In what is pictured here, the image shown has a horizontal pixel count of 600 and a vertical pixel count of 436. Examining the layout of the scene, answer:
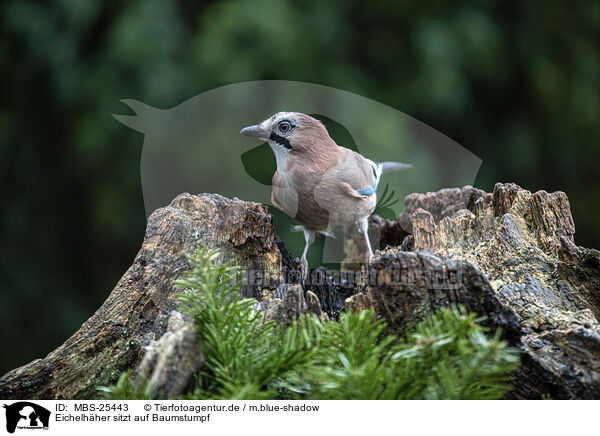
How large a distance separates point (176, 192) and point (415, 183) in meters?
0.70

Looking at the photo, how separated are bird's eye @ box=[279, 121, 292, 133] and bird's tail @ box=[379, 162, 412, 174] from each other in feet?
1.17

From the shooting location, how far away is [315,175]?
4.71ft

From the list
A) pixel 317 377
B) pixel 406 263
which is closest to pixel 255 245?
pixel 406 263

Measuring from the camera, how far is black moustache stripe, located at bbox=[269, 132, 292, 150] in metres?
1.35

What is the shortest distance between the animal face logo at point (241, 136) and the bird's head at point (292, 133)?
0.02 metres

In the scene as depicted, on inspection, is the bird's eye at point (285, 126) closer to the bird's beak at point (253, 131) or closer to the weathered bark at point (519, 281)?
the bird's beak at point (253, 131)

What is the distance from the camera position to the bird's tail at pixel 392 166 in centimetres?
156

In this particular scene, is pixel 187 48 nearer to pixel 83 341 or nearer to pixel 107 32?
pixel 107 32
